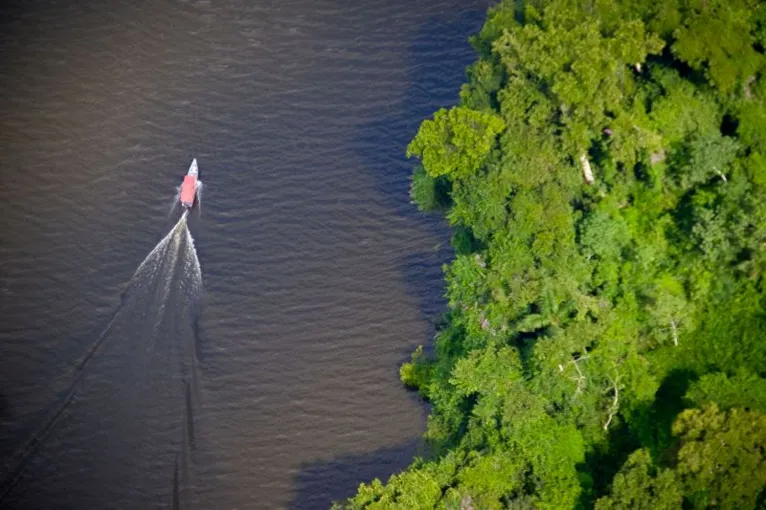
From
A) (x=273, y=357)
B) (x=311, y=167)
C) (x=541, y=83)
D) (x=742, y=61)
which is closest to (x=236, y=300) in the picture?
(x=273, y=357)

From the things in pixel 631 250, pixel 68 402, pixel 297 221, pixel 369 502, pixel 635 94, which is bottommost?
pixel 68 402

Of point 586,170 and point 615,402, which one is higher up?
point 586,170

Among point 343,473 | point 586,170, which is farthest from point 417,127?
point 343,473

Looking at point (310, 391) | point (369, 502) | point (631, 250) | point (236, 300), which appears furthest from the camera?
point (236, 300)

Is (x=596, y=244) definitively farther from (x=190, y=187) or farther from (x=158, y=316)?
(x=190, y=187)

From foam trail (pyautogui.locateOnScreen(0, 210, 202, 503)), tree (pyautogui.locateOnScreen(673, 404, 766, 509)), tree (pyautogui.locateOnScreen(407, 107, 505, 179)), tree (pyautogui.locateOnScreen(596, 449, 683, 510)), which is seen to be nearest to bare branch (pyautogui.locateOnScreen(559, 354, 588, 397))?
tree (pyautogui.locateOnScreen(596, 449, 683, 510))

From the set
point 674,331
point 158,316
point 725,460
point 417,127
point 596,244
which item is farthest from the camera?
point 417,127

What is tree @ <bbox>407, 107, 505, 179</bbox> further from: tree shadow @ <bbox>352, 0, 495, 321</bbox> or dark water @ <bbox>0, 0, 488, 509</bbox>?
dark water @ <bbox>0, 0, 488, 509</bbox>

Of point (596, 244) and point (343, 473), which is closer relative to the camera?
point (596, 244)

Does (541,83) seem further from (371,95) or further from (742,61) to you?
(371,95)
